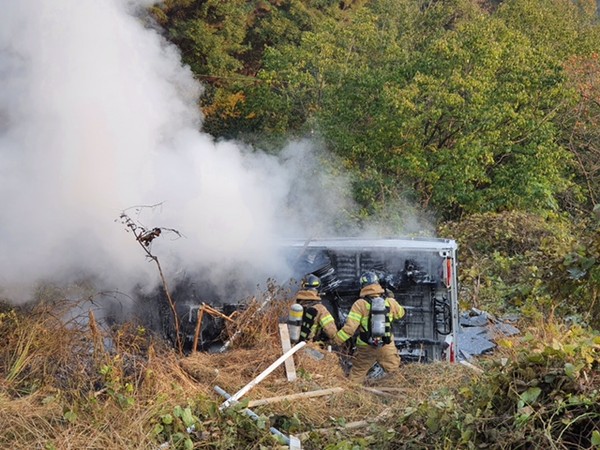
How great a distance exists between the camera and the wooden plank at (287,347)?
698 cm

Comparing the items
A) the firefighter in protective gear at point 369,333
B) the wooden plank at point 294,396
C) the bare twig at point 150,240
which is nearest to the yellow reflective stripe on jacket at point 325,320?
the firefighter in protective gear at point 369,333

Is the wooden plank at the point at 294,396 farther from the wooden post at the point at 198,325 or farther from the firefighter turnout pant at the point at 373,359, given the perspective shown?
the wooden post at the point at 198,325

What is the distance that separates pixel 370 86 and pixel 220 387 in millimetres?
13697

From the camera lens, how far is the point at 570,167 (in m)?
23.2

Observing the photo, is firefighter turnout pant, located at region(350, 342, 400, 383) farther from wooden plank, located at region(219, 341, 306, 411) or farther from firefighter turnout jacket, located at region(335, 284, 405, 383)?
wooden plank, located at region(219, 341, 306, 411)

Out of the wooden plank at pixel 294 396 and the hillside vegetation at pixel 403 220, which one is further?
the wooden plank at pixel 294 396

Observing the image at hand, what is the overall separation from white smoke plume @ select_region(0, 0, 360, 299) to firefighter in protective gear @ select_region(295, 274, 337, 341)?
66 cm

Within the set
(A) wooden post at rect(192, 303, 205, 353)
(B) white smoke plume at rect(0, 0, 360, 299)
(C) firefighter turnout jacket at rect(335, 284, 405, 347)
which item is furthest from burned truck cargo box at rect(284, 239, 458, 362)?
(A) wooden post at rect(192, 303, 205, 353)

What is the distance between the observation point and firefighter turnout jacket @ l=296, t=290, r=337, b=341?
7.73 metres

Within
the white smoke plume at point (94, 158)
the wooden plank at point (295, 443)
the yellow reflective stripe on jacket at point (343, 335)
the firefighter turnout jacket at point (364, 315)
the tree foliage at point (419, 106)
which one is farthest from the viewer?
the tree foliage at point (419, 106)

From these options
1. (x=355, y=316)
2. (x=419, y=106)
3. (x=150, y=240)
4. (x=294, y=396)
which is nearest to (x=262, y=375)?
(x=294, y=396)

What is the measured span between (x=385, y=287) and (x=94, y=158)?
11.1 feet

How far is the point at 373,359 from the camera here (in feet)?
25.7

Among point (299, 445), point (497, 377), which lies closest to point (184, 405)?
point (299, 445)
